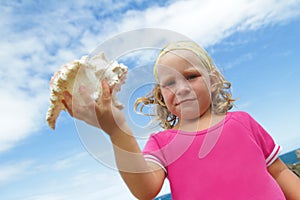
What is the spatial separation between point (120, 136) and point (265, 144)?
1.19 m

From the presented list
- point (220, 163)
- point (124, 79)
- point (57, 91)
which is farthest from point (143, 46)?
point (220, 163)

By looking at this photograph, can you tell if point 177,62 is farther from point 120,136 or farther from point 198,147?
point 120,136

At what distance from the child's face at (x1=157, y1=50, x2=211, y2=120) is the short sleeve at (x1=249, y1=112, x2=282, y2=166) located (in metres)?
0.39

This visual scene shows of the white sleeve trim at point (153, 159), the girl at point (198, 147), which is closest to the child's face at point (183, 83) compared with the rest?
the girl at point (198, 147)

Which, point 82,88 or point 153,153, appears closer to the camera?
point 82,88

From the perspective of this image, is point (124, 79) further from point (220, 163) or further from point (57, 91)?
point (220, 163)

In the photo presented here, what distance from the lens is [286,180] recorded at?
254 cm

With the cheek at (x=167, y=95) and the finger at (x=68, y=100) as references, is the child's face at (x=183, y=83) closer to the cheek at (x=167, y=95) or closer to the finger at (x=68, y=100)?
the cheek at (x=167, y=95)

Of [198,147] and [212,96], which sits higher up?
[212,96]

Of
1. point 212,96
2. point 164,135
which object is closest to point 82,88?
point 164,135

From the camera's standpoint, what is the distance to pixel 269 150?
99.0 inches

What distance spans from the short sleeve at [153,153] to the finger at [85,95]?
664 millimetres

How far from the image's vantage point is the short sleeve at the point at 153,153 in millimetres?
2168

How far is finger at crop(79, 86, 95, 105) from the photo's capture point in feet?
5.31
